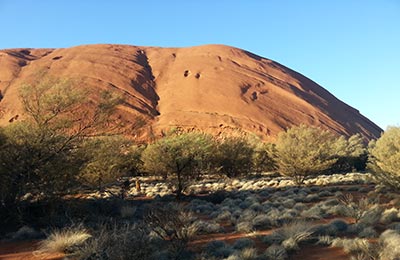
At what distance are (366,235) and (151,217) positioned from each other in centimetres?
551

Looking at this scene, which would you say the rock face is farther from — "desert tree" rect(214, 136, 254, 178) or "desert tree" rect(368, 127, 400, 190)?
"desert tree" rect(368, 127, 400, 190)

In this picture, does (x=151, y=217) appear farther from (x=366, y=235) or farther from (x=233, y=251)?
(x=366, y=235)

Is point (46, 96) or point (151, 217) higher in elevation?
point (46, 96)

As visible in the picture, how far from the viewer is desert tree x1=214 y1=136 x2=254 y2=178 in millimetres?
31500

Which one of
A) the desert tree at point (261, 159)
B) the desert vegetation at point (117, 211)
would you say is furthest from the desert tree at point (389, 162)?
the desert tree at point (261, 159)

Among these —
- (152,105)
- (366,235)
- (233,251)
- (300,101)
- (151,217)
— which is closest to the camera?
(233,251)

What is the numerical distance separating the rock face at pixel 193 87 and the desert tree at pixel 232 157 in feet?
81.9

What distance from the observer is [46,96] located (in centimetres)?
1278

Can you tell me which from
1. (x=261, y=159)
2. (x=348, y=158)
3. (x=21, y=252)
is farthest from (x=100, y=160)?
(x=348, y=158)

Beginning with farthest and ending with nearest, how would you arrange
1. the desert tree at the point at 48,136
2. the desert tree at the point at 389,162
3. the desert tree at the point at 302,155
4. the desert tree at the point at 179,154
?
the desert tree at the point at 302,155
the desert tree at the point at 179,154
the desert tree at the point at 389,162
the desert tree at the point at 48,136

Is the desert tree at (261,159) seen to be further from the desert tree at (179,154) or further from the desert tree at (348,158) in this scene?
the desert tree at (179,154)

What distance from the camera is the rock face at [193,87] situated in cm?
6550

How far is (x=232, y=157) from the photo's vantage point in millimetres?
32094

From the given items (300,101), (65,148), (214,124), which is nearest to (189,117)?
(214,124)
